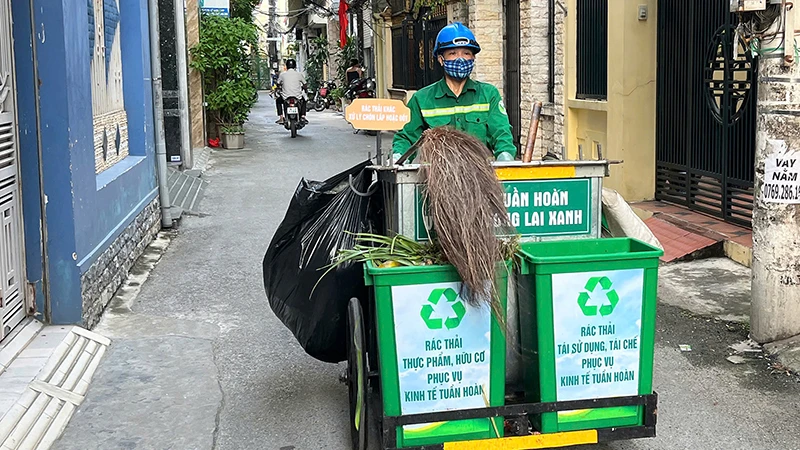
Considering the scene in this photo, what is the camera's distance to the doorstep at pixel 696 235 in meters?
7.57

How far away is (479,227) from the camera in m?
3.56

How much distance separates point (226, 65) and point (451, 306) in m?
14.1

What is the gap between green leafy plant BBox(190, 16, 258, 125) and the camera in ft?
54.9

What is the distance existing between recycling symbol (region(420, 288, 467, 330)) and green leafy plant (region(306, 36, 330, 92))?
99.6ft

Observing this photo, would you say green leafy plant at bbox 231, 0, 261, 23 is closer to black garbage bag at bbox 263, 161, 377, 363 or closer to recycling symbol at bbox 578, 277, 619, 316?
→ black garbage bag at bbox 263, 161, 377, 363

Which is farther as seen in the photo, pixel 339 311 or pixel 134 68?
pixel 134 68

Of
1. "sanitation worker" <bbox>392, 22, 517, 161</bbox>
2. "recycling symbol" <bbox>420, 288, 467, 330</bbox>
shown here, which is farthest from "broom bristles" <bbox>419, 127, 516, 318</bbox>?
"sanitation worker" <bbox>392, 22, 517, 161</bbox>

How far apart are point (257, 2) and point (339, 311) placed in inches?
775

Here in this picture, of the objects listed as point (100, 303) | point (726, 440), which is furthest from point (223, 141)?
point (726, 440)

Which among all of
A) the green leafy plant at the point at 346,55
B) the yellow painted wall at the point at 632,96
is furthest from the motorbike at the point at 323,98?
the yellow painted wall at the point at 632,96

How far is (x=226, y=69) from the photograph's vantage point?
673 inches

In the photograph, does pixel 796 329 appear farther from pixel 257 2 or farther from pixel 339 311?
pixel 257 2

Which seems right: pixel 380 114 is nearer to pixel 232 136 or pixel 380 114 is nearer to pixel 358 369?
pixel 358 369

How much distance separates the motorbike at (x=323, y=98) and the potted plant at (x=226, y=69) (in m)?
13.3
